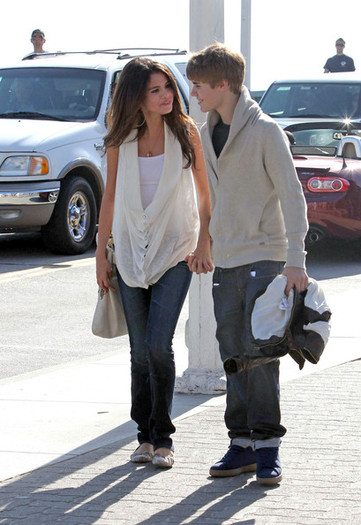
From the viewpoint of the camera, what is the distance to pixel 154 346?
5273mm

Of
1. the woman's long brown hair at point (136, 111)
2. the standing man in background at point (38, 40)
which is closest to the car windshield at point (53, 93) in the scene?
the standing man in background at point (38, 40)

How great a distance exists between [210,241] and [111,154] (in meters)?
0.61

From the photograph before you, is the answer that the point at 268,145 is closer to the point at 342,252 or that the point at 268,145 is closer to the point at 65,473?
the point at 65,473

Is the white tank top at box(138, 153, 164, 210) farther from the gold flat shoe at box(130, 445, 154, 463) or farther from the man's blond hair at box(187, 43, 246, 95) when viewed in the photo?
the gold flat shoe at box(130, 445, 154, 463)

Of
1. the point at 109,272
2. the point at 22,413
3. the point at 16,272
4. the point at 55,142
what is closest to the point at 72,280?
the point at 16,272

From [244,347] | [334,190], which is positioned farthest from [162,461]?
[334,190]

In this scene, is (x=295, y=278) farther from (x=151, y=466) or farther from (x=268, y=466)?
(x=151, y=466)

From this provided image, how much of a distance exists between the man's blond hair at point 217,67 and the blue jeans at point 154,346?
85 centimetres

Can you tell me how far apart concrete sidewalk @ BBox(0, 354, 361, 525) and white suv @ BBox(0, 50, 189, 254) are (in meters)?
6.43

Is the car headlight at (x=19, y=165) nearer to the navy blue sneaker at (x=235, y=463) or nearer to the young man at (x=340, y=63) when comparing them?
the navy blue sneaker at (x=235, y=463)

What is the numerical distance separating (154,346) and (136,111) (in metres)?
1.05

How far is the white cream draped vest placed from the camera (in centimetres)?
530

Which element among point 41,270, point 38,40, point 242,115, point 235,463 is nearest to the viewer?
point 242,115

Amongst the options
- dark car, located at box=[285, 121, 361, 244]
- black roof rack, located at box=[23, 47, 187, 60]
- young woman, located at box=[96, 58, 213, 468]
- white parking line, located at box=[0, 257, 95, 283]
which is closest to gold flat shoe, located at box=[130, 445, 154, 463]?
young woman, located at box=[96, 58, 213, 468]
